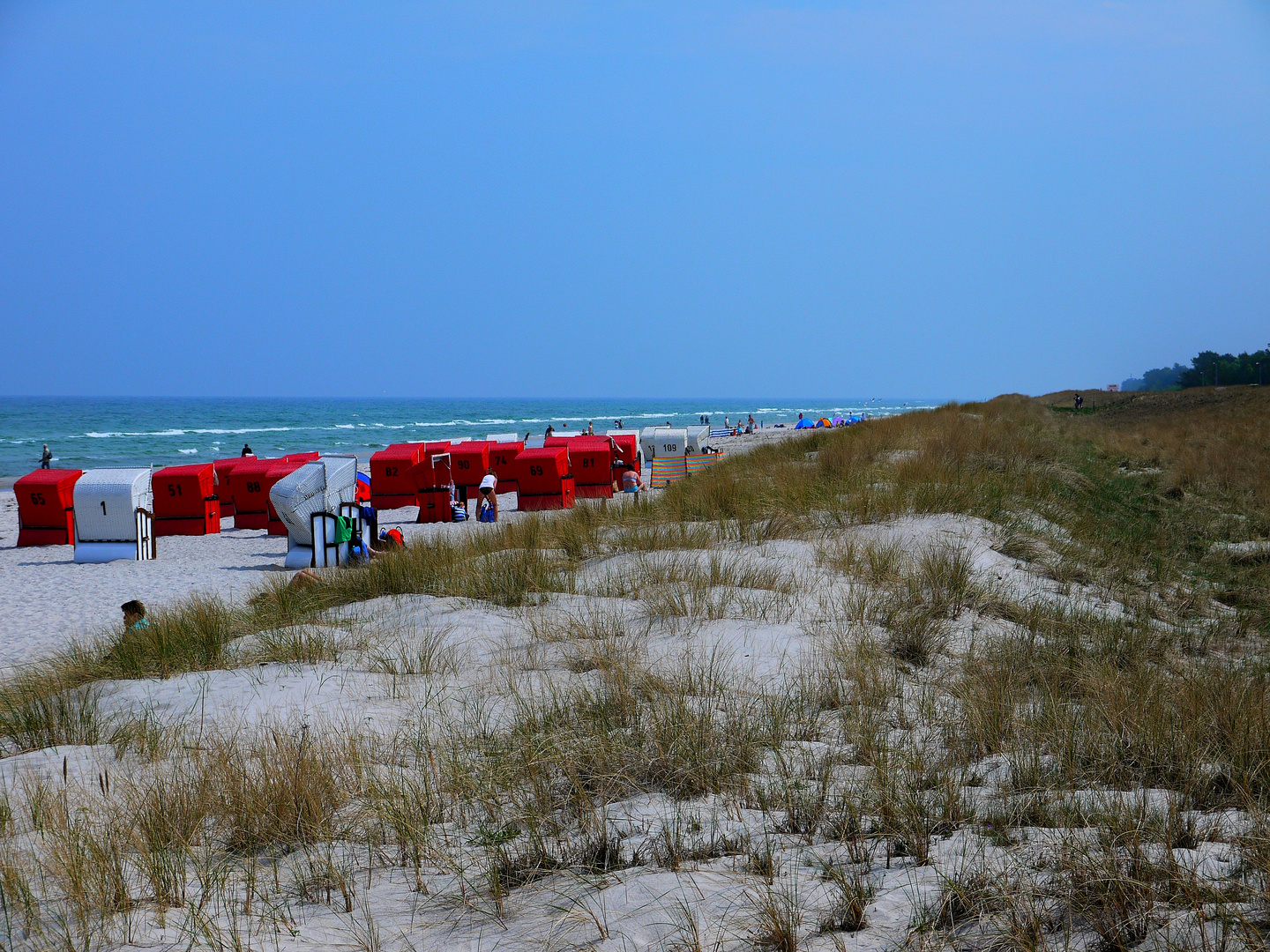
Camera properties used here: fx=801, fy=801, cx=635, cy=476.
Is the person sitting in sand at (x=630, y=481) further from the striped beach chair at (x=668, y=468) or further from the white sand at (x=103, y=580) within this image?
the white sand at (x=103, y=580)

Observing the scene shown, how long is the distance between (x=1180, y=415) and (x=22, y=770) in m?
38.9

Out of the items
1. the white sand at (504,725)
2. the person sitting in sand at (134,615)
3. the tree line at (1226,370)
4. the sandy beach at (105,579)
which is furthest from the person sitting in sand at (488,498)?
the tree line at (1226,370)

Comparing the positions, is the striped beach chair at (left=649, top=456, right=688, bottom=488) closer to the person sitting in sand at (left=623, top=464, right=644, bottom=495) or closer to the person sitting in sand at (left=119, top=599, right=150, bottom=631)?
the person sitting in sand at (left=623, top=464, right=644, bottom=495)

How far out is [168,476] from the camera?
1795 centimetres

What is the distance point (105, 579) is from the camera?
12906 mm

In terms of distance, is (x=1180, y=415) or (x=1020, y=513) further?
(x=1180, y=415)

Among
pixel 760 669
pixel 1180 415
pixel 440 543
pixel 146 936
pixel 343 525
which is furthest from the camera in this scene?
pixel 1180 415

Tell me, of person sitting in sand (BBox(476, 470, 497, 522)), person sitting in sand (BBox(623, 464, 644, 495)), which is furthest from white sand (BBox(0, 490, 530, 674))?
person sitting in sand (BBox(623, 464, 644, 495))

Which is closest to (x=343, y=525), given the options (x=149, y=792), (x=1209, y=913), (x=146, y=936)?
(x=149, y=792)

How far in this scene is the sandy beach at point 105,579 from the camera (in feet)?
30.5

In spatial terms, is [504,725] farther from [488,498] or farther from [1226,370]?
[1226,370]

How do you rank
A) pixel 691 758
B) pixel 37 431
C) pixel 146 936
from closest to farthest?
pixel 146 936 < pixel 691 758 < pixel 37 431

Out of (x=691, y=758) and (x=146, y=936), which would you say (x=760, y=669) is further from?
(x=146, y=936)

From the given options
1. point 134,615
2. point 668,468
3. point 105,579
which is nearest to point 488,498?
point 668,468
